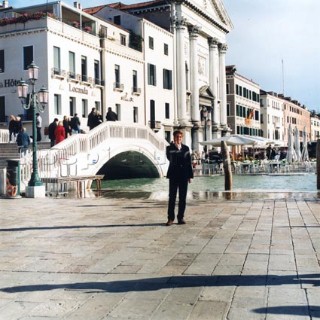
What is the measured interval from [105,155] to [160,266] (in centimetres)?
1826

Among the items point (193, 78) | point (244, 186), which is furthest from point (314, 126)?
point (244, 186)

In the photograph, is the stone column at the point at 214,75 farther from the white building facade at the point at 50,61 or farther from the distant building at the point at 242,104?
the white building facade at the point at 50,61

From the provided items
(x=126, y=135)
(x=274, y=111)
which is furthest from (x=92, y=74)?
(x=274, y=111)

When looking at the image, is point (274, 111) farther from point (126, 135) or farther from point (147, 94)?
point (126, 135)

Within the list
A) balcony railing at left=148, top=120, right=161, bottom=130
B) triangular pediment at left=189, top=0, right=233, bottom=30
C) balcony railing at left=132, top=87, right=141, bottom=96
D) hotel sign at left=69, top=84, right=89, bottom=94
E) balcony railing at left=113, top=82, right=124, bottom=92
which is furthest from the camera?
triangular pediment at left=189, top=0, right=233, bottom=30

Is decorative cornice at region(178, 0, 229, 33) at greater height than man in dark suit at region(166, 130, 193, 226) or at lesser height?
greater

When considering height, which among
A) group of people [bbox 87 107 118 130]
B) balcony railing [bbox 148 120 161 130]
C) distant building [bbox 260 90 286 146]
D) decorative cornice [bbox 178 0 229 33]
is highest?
decorative cornice [bbox 178 0 229 33]

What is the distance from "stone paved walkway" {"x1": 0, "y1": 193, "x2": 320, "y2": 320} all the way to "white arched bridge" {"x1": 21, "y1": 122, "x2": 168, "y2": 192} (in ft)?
26.3

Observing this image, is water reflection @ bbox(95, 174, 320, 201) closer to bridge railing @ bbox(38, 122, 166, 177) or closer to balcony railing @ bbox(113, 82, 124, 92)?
bridge railing @ bbox(38, 122, 166, 177)

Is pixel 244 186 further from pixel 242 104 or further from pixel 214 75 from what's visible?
pixel 242 104

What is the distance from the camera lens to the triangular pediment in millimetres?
52831

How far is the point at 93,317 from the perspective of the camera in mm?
4105

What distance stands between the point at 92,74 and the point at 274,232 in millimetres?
29255

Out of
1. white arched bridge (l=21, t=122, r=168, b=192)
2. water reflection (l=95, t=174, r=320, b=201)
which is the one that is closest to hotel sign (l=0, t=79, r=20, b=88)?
white arched bridge (l=21, t=122, r=168, b=192)
